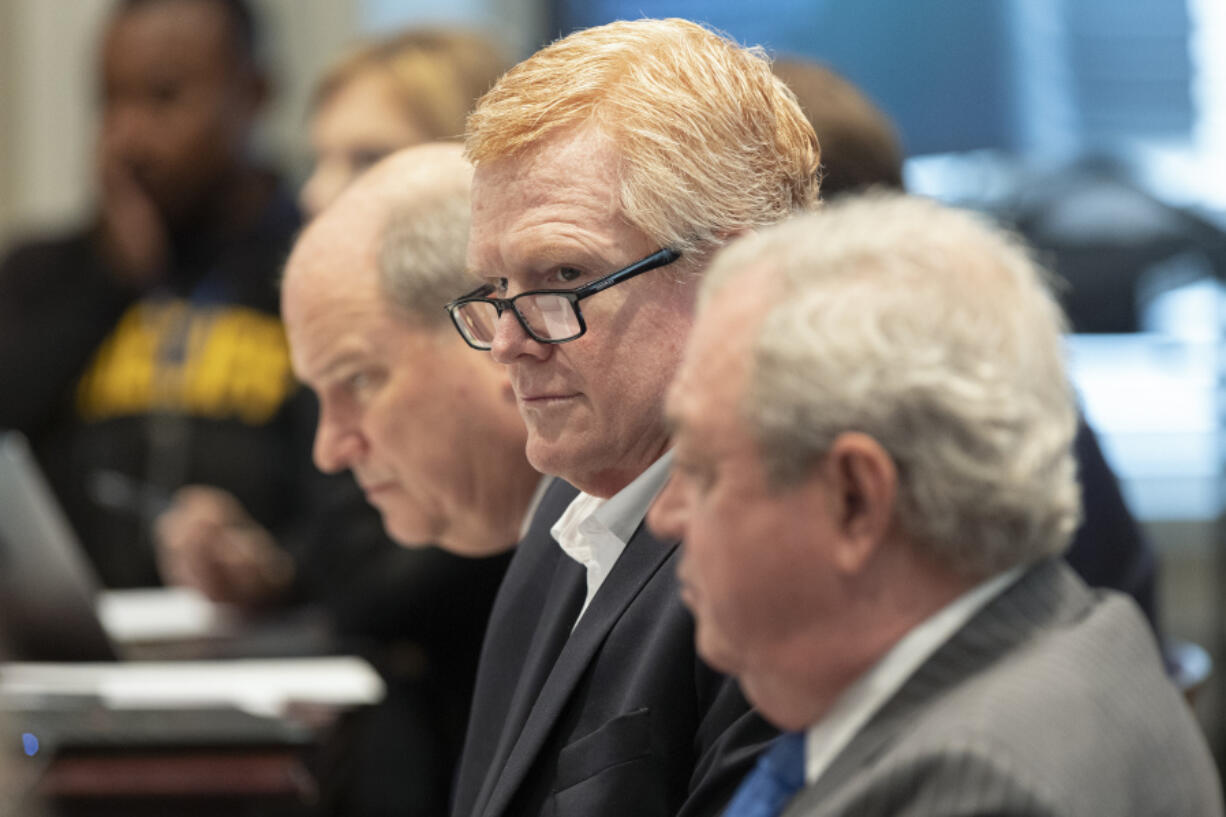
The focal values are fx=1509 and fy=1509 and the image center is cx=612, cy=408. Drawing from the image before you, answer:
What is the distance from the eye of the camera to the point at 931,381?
0.95 meters

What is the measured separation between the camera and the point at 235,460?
3445mm

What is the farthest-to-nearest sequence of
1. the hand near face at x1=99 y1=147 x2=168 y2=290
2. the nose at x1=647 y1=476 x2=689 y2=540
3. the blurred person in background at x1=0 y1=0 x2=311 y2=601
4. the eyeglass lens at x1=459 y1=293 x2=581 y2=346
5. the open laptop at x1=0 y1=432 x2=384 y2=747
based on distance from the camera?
the hand near face at x1=99 y1=147 x2=168 y2=290, the blurred person in background at x1=0 y1=0 x2=311 y2=601, the open laptop at x1=0 y1=432 x2=384 y2=747, the eyeglass lens at x1=459 y1=293 x2=581 y2=346, the nose at x1=647 y1=476 x2=689 y2=540

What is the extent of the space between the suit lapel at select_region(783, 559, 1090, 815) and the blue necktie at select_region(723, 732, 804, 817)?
0.06 meters

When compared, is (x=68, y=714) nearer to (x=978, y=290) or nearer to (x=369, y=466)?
(x=369, y=466)

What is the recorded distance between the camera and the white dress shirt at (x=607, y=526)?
55.9 inches

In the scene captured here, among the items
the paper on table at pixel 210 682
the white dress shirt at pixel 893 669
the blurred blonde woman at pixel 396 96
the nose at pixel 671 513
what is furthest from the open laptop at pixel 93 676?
the white dress shirt at pixel 893 669

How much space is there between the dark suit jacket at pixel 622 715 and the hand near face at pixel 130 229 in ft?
7.93

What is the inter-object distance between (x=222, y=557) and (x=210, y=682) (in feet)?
2.02

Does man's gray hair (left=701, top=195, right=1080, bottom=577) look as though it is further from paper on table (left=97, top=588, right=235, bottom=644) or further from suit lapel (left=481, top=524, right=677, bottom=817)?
paper on table (left=97, top=588, right=235, bottom=644)

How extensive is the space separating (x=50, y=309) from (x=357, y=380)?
2.00m

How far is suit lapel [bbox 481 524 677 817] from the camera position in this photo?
4.53 feet

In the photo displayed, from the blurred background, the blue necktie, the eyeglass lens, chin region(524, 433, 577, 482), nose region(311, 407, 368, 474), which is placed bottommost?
the blurred background

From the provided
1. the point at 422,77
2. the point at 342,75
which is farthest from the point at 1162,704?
the point at 342,75

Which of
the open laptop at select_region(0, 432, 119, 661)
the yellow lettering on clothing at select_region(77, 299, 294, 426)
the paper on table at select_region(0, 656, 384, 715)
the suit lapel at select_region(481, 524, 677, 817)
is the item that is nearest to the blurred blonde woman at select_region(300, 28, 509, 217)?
the yellow lettering on clothing at select_region(77, 299, 294, 426)
